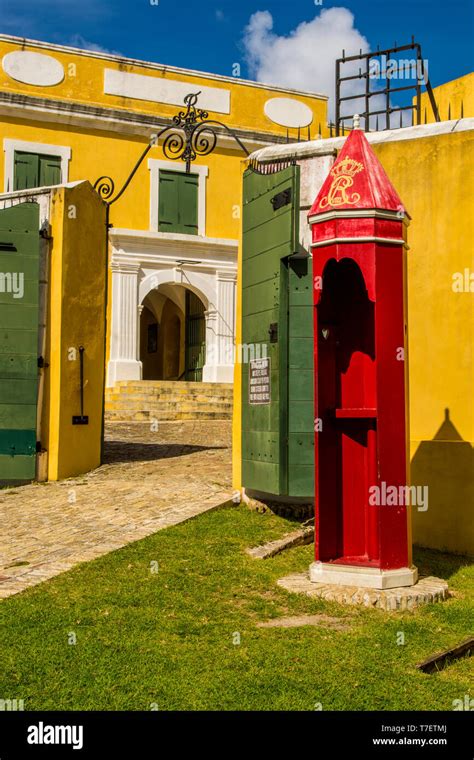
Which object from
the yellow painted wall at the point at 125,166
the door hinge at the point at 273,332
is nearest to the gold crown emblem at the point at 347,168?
the door hinge at the point at 273,332

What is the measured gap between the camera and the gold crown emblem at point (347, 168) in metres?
6.43

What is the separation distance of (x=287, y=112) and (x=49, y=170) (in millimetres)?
7041

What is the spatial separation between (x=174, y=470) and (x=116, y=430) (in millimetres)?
5584

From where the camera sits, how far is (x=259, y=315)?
884cm

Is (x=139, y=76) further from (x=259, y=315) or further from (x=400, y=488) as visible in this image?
(x=400, y=488)

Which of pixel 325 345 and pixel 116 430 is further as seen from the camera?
pixel 116 430

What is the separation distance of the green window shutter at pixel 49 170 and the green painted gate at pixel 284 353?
14563mm

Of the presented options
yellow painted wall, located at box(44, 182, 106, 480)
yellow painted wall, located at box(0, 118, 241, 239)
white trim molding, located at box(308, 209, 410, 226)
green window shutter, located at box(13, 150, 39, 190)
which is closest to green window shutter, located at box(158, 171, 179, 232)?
yellow painted wall, located at box(0, 118, 241, 239)

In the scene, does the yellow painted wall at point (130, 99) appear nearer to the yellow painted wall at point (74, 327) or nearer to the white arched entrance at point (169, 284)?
the white arched entrance at point (169, 284)

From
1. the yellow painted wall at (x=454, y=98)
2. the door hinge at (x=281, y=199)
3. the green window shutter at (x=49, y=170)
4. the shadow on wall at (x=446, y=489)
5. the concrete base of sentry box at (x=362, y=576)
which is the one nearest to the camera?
the concrete base of sentry box at (x=362, y=576)

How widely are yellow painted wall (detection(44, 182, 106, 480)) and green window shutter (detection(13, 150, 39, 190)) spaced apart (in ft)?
35.5

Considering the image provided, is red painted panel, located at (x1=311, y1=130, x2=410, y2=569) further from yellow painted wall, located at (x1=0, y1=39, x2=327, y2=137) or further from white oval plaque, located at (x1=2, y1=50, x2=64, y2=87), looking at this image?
white oval plaque, located at (x1=2, y1=50, x2=64, y2=87)

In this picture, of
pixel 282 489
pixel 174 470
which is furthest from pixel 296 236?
pixel 174 470

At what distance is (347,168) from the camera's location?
21.2ft
